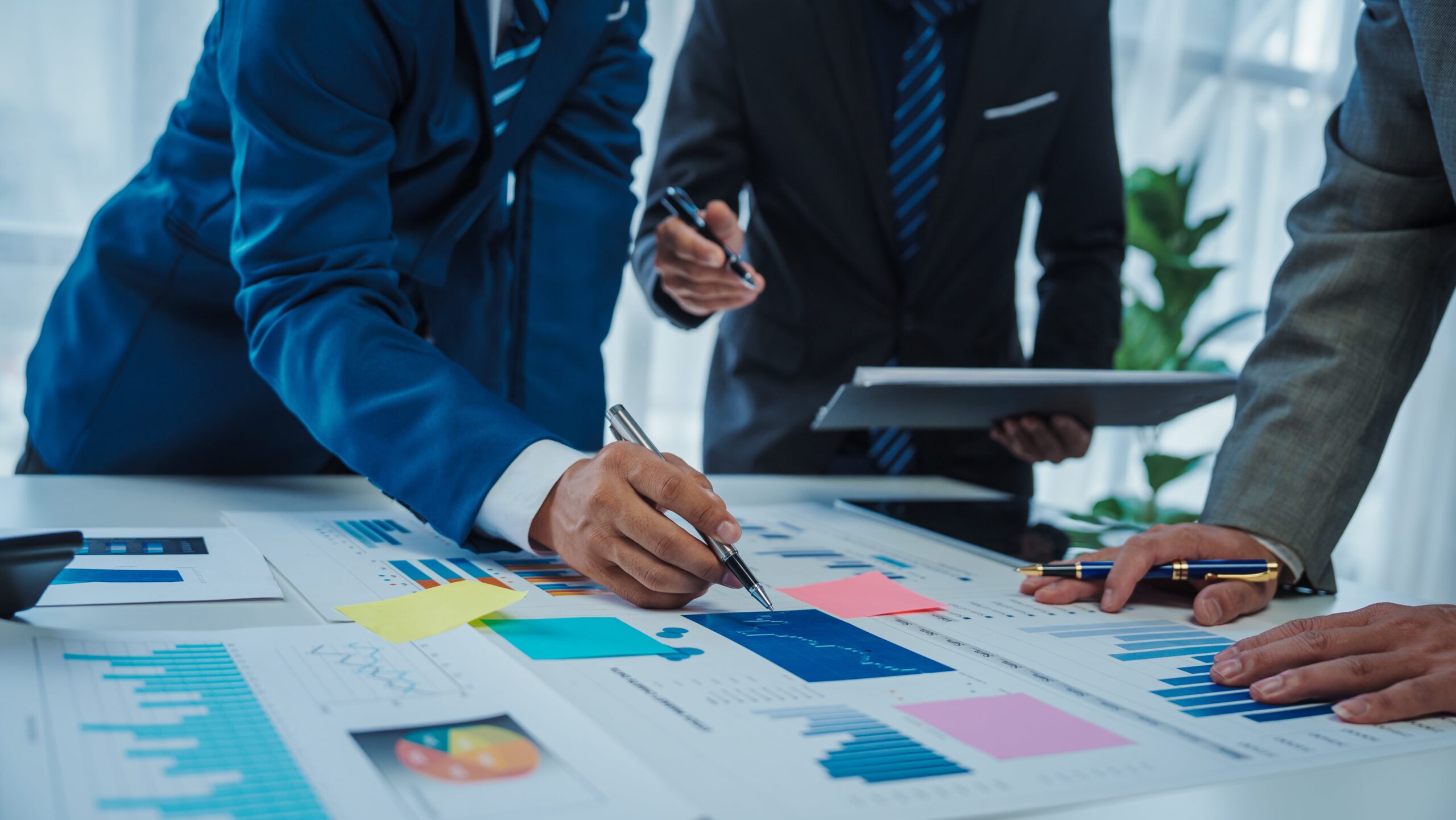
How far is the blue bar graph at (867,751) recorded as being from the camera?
1.56 ft

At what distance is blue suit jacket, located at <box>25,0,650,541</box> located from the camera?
891 millimetres

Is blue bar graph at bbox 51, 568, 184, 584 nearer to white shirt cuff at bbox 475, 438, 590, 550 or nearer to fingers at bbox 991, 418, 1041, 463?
white shirt cuff at bbox 475, 438, 590, 550

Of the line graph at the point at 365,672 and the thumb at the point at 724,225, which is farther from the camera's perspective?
the thumb at the point at 724,225

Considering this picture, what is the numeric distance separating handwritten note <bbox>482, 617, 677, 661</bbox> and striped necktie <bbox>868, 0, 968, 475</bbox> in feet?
3.24

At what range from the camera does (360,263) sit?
0.96 meters

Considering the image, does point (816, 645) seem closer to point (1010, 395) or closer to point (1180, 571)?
point (1180, 571)

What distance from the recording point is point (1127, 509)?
3.22m

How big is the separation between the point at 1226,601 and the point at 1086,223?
3.51 feet

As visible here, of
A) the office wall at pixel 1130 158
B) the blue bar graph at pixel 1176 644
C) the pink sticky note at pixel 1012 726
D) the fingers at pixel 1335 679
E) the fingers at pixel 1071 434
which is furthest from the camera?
the office wall at pixel 1130 158

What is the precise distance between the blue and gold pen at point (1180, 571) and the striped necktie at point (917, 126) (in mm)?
774

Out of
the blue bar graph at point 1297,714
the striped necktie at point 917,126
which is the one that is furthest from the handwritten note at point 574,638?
the striped necktie at point 917,126

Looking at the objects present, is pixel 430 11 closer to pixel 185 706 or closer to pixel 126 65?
pixel 185 706

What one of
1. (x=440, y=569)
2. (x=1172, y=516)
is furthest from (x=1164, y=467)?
(x=440, y=569)

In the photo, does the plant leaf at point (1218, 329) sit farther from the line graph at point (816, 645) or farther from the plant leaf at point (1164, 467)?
the line graph at point (816, 645)
